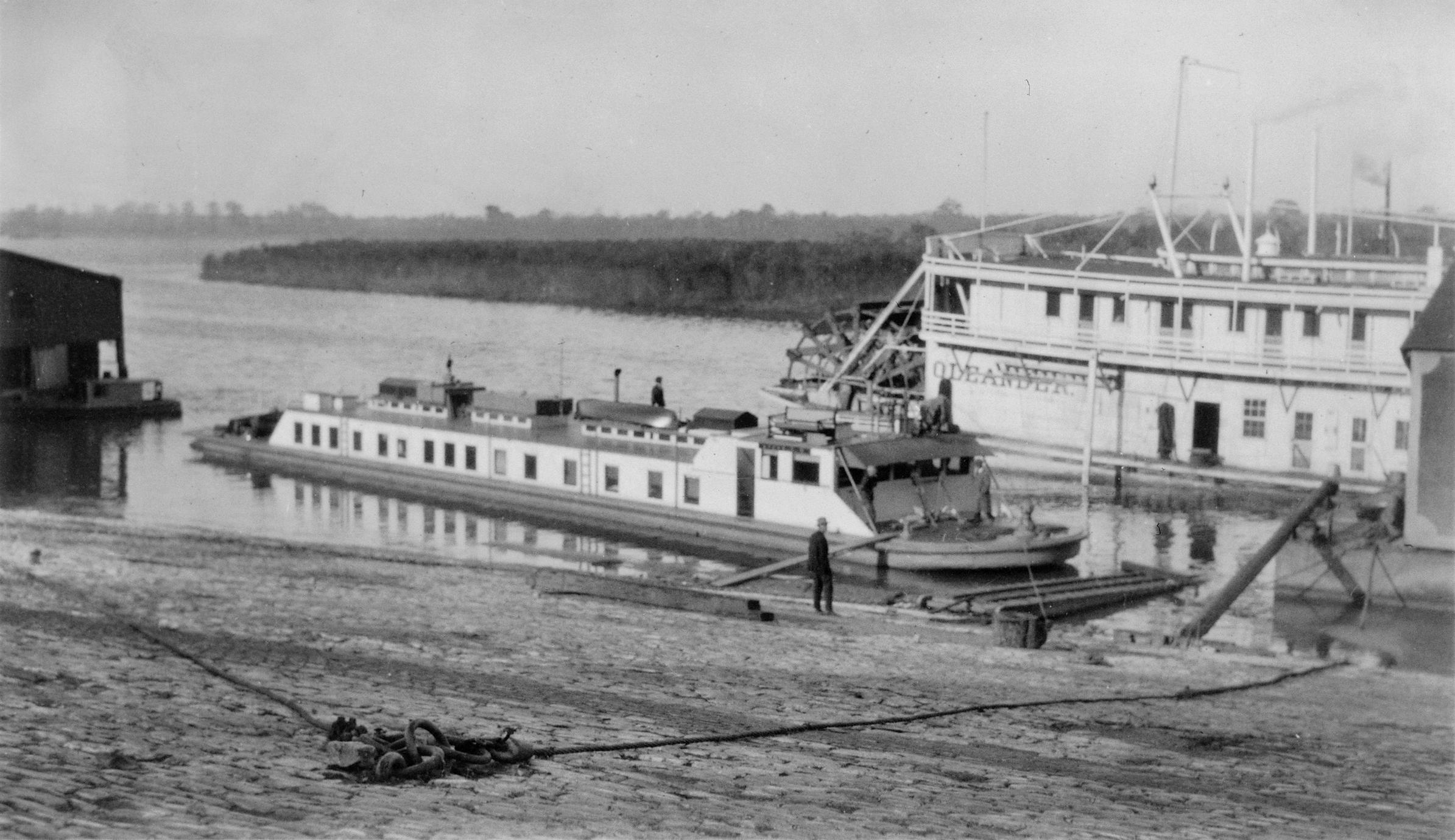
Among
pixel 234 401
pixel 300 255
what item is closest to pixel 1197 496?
pixel 234 401

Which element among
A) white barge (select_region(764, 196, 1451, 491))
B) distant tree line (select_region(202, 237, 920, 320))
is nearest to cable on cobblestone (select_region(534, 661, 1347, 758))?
white barge (select_region(764, 196, 1451, 491))

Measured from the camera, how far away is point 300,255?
5202 inches

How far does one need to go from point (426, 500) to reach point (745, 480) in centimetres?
950

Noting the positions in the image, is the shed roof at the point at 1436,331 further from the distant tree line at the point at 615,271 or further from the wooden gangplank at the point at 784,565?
the distant tree line at the point at 615,271

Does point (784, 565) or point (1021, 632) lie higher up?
point (1021, 632)

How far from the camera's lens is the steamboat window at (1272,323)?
132ft

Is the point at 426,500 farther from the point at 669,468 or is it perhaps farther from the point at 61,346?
the point at 61,346

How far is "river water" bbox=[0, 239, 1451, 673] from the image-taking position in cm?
3092

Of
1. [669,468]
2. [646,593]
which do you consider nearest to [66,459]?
[669,468]

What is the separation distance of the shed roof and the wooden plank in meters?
12.4

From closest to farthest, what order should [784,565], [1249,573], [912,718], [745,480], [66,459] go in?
[912,718] → [1249,573] → [784,565] → [745,480] → [66,459]

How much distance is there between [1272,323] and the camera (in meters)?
40.2

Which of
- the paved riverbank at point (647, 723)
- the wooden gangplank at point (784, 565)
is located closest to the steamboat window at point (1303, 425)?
the wooden gangplank at point (784, 565)

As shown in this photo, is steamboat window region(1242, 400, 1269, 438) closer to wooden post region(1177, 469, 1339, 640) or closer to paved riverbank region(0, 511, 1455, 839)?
wooden post region(1177, 469, 1339, 640)
